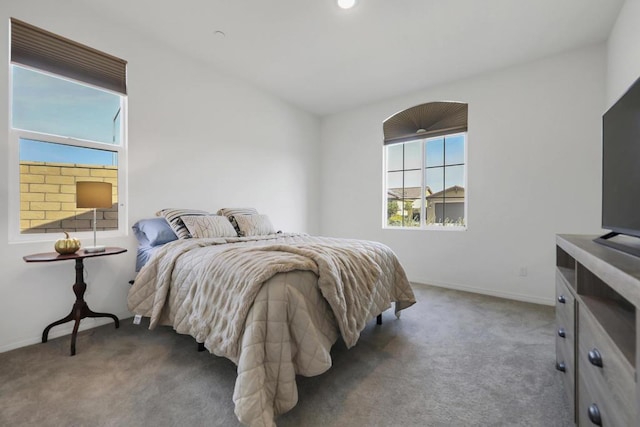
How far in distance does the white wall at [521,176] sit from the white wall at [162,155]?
1905 millimetres

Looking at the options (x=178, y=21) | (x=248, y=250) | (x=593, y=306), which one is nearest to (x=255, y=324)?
(x=248, y=250)

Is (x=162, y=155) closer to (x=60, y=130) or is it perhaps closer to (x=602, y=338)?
(x=60, y=130)

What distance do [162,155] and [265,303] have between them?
88.5 inches

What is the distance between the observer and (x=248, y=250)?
177 cm

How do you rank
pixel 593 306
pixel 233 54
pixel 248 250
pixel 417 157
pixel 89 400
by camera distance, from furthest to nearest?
pixel 417 157, pixel 233 54, pixel 248 250, pixel 89 400, pixel 593 306

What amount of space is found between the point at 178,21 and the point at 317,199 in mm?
3030

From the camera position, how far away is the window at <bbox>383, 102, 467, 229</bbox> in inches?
142

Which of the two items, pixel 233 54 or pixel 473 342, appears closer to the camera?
pixel 473 342

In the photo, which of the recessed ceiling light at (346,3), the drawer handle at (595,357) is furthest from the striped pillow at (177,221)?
the drawer handle at (595,357)

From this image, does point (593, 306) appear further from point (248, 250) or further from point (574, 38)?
point (574, 38)

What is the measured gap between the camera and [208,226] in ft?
8.29

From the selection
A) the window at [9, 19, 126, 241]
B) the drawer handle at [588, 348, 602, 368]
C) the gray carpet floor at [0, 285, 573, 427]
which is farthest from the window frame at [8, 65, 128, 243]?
the drawer handle at [588, 348, 602, 368]

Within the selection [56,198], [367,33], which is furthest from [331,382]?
[367,33]

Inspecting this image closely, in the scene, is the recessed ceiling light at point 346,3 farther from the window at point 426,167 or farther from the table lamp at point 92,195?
the table lamp at point 92,195
